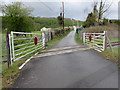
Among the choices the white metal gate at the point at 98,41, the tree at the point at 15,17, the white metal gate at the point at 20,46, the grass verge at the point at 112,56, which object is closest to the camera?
the white metal gate at the point at 20,46

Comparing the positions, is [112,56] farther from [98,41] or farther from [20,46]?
[20,46]

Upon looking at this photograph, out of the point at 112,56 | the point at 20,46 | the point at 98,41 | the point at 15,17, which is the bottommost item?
the point at 112,56

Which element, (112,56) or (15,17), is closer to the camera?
(112,56)

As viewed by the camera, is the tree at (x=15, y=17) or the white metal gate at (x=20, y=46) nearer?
the white metal gate at (x=20, y=46)

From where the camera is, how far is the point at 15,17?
20.4 metres

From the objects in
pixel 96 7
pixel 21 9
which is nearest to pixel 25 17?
pixel 21 9

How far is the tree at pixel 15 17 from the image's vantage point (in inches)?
797

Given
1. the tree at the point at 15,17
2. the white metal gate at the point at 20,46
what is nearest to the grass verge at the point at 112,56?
the white metal gate at the point at 20,46

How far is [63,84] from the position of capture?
3.66m

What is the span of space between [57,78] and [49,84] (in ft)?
1.62

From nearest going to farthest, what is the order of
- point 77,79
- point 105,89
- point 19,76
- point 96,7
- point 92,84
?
point 105,89
point 92,84
point 77,79
point 19,76
point 96,7

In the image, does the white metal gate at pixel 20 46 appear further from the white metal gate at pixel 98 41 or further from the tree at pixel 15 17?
the tree at pixel 15 17

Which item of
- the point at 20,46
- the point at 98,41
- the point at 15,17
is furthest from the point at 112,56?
the point at 15,17

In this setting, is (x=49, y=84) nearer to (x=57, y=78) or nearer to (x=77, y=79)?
(x=57, y=78)
